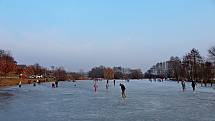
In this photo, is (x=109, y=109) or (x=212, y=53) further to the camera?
(x=212, y=53)

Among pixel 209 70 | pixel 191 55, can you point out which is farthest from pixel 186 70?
pixel 209 70

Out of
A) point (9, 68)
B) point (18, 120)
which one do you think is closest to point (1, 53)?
point (9, 68)

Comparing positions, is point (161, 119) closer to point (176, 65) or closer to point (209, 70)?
point (209, 70)

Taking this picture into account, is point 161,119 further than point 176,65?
No

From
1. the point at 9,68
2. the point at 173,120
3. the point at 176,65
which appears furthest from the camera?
the point at 176,65

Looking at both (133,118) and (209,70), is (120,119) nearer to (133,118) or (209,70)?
(133,118)

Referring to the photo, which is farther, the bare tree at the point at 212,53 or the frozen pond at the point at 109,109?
the bare tree at the point at 212,53

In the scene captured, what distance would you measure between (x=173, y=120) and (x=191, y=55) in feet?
332

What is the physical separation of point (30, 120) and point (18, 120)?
2.09ft

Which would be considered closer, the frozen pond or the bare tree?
the frozen pond

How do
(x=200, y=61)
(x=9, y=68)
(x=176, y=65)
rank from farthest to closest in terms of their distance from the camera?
(x=176, y=65) → (x=200, y=61) → (x=9, y=68)

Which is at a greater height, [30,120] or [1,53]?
[1,53]

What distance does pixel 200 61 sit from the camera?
113 meters

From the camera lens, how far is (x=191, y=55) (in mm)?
115000
